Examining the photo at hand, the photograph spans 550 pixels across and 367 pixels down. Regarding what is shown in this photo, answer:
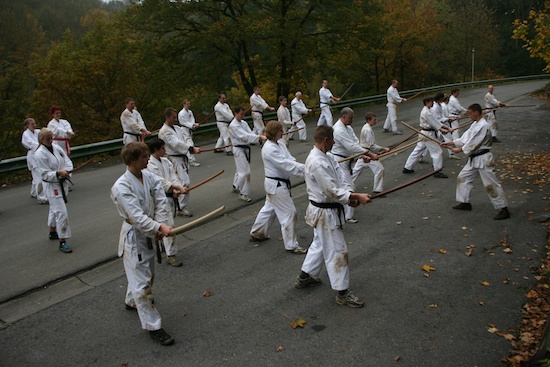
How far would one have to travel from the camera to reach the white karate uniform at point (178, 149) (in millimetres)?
9047

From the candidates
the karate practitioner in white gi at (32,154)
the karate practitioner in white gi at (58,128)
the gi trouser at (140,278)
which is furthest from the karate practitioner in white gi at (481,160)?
the karate practitioner in white gi at (58,128)

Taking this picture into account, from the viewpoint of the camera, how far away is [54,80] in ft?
58.4

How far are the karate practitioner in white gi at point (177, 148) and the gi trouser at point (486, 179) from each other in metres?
5.40

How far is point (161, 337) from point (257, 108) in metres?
12.3

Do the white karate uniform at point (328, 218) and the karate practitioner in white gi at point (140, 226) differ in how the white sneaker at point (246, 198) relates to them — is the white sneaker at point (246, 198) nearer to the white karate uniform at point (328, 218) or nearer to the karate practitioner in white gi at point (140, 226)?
the white karate uniform at point (328, 218)

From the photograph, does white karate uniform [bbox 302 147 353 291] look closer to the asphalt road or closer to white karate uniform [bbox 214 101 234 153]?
the asphalt road

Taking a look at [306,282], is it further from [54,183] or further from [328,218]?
[54,183]

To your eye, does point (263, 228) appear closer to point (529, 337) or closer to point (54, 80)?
point (529, 337)

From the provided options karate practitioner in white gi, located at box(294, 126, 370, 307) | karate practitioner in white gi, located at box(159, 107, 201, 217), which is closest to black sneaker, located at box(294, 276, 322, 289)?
karate practitioner in white gi, located at box(294, 126, 370, 307)

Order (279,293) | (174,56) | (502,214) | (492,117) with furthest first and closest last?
(174,56), (492,117), (502,214), (279,293)

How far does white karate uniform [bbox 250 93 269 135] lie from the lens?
16188 millimetres

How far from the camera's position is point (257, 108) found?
16.4 metres

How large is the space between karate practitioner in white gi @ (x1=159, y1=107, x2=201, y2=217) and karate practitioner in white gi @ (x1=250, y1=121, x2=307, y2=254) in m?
2.67

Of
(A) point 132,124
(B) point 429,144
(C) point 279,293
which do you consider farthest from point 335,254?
(A) point 132,124
